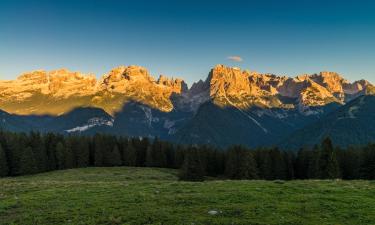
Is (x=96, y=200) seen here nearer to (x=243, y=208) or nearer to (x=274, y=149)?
(x=243, y=208)

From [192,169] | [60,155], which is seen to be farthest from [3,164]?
[192,169]

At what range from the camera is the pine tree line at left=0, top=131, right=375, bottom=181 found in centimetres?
9540

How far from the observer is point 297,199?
30.6 metres

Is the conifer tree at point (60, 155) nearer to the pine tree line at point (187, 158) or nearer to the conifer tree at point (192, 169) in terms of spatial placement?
the pine tree line at point (187, 158)

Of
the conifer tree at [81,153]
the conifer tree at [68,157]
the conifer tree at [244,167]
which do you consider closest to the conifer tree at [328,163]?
the conifer tree at [244,167]

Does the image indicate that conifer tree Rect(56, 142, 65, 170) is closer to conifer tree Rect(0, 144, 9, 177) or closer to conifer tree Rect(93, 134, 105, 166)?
conifer tree Rect(93, 134, 105, 166)

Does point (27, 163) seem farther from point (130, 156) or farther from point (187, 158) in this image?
point (187, 158)

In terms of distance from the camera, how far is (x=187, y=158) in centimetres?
9444

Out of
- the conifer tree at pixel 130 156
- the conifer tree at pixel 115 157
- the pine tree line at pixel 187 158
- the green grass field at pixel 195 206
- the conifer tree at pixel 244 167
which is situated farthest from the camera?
the conifer tree at pixel 130 156

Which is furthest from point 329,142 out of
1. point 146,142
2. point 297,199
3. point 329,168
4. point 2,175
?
point 2,175

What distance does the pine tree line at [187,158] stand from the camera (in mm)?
95400

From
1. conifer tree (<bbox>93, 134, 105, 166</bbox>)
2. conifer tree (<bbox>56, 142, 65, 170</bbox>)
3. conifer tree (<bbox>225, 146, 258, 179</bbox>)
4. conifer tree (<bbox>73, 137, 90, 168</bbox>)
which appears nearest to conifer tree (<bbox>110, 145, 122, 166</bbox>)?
conifer tree (<bbox>93, 134, 105, 166</bbox>)

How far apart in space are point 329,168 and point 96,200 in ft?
226

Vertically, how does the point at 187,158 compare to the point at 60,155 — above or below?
Answer: above
